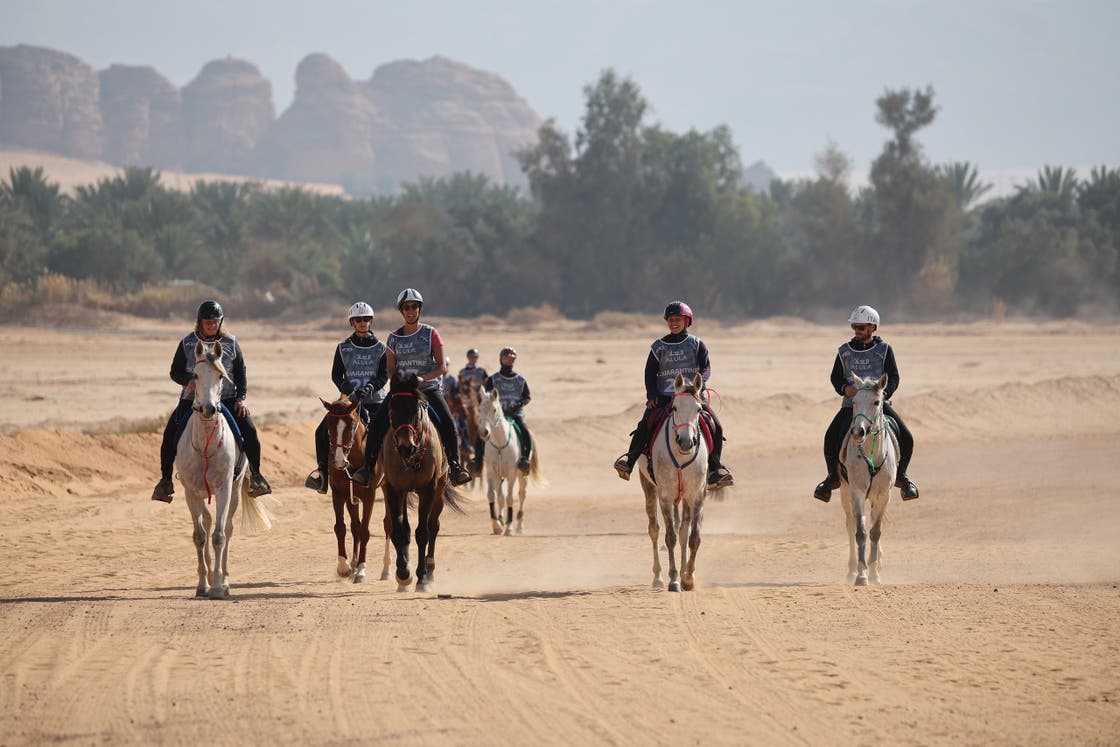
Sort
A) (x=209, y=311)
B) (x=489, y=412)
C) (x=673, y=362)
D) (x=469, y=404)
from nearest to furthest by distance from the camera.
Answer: (x=209, y=311) < (x=673, y=362) < (x=489, y=412) < (x=469, y=404)

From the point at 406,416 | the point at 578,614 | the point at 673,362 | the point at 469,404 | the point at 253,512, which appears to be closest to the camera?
the point at 578,614

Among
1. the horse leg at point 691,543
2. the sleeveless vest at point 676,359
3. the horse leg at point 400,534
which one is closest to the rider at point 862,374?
the horse leg at point 691,543

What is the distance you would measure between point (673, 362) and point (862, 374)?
2.33 meters

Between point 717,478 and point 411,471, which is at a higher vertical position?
point 411,471

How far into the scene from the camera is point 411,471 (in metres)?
13.6

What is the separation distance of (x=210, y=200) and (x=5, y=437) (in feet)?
247

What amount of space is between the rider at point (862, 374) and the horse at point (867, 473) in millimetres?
132

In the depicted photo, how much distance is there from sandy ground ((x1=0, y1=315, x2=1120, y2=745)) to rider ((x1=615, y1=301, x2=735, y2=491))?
4.78ft

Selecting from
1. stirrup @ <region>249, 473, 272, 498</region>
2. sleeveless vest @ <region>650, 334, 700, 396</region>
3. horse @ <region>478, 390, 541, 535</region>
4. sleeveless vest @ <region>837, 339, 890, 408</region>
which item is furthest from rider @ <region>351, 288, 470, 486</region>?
horse @ <region>478, 390, 541, 535</region>

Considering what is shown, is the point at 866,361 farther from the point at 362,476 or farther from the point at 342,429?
the point at 342,429

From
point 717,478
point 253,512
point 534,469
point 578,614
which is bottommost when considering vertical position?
point 578,614

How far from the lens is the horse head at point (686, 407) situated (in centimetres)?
1327

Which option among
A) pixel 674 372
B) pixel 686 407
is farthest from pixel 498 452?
pixel 686 407

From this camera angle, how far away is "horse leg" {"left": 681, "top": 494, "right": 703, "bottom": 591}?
13898 millimetres
